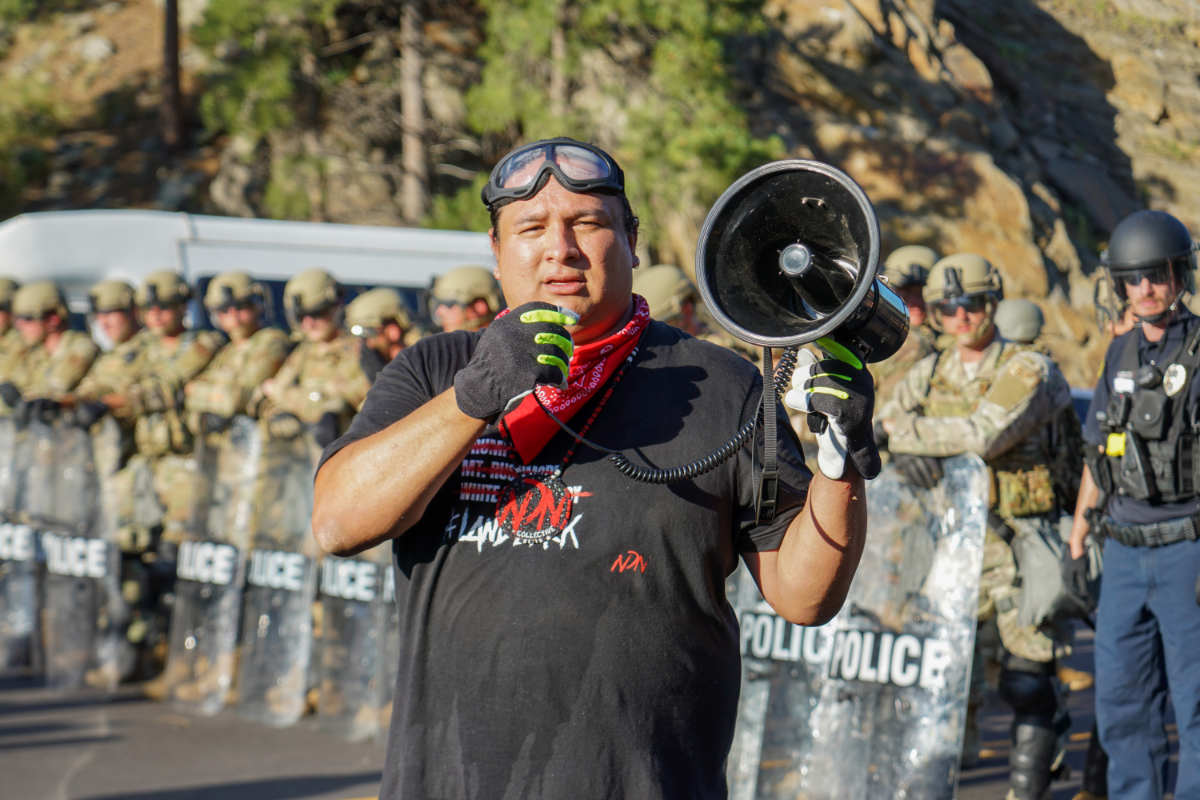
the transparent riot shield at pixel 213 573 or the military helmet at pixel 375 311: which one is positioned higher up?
the military helmet at pixel 375 311

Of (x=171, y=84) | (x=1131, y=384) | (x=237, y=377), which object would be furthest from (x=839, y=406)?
(x=171, y=84)

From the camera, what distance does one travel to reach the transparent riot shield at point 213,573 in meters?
7.33

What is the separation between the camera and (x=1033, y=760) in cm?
554

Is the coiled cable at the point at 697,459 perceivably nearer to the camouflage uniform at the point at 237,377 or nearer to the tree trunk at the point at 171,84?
the camouflage uniform at the point at 237,377

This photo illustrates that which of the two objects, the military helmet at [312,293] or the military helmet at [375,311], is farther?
the military helmet at [312,293]

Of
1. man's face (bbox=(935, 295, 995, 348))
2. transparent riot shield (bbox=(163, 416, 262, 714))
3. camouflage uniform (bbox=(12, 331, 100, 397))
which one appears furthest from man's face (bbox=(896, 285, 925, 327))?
camouflage uniform (bbox=(12, 331, 100, 397))

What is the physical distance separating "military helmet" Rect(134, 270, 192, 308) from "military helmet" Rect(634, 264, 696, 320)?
Answer: 3555 millimetres

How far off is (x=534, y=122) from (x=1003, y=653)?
13.5m

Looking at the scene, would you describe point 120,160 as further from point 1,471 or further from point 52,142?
point 1,471

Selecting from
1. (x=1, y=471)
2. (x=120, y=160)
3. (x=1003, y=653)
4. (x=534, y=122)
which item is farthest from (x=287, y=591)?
(x=120, y=160)

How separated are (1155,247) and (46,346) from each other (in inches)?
A: 307

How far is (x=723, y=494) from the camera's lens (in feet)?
7.41

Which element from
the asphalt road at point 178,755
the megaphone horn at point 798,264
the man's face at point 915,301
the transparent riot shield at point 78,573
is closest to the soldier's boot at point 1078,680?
the asphalt road at point 178,755

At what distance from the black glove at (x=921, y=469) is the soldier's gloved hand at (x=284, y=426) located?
11.3 ft
